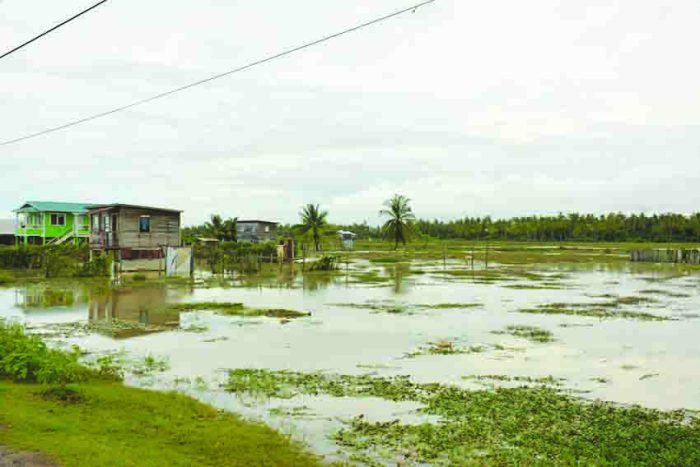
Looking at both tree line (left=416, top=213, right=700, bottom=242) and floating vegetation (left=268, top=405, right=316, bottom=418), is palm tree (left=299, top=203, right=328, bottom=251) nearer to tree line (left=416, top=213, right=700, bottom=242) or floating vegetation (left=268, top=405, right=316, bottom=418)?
tree line (left=416, top=213, right=700, bottom=242)

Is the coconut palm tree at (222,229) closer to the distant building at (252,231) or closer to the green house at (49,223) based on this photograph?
the distant building at (252,231)

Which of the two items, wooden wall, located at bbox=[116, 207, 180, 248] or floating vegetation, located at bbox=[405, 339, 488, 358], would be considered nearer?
floating vegetation, located at bbox=[405, 339, 488, 358]

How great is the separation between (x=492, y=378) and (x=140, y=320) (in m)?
13.7

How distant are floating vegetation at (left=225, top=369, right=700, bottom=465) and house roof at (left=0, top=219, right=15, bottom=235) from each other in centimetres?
5906

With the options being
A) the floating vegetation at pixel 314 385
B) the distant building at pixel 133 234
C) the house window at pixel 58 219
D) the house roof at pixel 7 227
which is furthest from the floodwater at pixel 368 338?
the house roof at pixel 7 227

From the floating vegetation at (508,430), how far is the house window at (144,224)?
34.0 metres

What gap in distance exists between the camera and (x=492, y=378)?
13023mm

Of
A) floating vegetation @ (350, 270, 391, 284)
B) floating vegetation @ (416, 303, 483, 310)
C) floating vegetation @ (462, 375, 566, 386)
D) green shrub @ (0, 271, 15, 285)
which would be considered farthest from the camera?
floating vegetation @ (350, 270, 391, 284)

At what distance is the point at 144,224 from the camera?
43.9 m

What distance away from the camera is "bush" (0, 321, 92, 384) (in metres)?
10.8

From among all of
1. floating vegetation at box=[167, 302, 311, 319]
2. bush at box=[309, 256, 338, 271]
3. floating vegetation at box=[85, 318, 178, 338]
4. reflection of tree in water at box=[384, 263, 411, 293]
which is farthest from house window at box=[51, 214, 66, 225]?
floating vegetation at box=[85, 318, 178, 338]

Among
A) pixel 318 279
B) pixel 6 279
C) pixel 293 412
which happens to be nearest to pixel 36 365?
pixel 293 412

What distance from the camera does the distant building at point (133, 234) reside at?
42469 mm

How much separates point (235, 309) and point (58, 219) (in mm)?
40564
